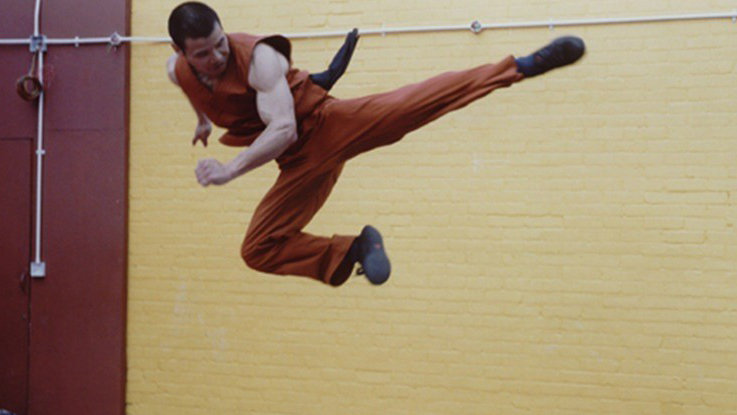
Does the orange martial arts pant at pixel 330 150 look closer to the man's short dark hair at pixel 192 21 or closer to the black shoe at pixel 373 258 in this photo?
the black shoe at pixel 373 258

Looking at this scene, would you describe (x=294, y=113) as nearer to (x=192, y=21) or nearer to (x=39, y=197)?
(x=192, y=21)

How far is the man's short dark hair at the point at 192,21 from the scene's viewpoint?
279 centimetres

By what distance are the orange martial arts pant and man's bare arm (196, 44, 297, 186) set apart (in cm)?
23

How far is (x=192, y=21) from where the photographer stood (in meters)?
2.79

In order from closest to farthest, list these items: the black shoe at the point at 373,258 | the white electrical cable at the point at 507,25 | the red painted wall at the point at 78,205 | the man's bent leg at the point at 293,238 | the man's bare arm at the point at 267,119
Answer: the man's bare arm at the point at 267,119 → the black shoe at the point at 373,258 → the man's bent leg at the point at 293,238 → the white electrical cable at the point at 507,25 → the red painted wall at the point at 78,205

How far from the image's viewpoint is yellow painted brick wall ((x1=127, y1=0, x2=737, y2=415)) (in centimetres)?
427

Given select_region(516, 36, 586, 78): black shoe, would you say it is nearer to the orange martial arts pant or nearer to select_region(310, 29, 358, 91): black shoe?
the orange martial arts pant

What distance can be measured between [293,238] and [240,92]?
596 millimetres

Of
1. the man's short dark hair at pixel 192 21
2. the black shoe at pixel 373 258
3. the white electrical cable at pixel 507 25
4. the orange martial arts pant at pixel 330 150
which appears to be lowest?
the black shoe at pixel 373 258

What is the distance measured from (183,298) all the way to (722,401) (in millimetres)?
2738


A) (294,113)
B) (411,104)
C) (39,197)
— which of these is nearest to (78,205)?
(39,197)

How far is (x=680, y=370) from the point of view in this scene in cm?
428

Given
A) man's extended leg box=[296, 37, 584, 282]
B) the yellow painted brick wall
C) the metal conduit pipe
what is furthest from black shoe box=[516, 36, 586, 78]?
the metal conduit pipe

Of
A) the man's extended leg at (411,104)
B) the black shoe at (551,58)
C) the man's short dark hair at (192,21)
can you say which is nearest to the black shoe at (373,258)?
the man's extended leg at (411,104)
